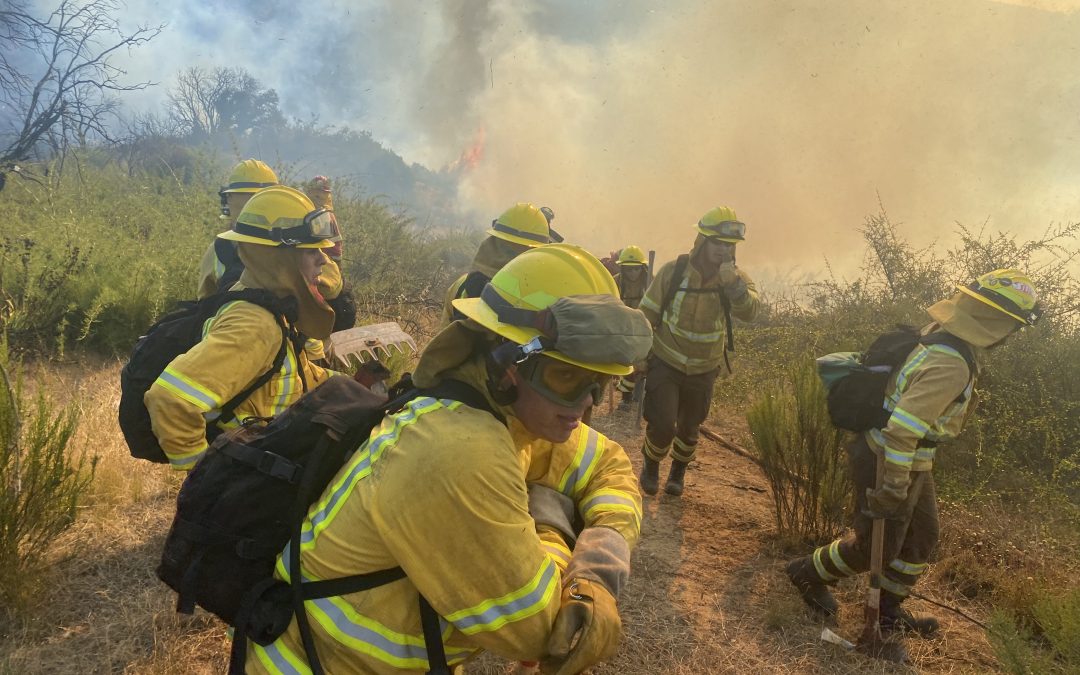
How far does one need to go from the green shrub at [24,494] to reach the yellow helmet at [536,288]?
2.44m

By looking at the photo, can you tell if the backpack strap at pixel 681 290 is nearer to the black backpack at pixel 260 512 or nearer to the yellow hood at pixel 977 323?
the yellow hood at pixel 977 323

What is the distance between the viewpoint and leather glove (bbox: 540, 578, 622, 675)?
1.21 meters

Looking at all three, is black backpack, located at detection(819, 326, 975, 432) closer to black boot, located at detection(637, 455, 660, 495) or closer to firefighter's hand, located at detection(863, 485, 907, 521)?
firefighter's hand, located at detection(863, 485, 907, 521)

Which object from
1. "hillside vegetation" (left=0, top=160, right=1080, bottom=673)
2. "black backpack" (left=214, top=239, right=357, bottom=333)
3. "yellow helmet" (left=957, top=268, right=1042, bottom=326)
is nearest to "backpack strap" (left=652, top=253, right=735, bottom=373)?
"hillside vegetation" (left=0, top=160, right=1080, bottom=673)

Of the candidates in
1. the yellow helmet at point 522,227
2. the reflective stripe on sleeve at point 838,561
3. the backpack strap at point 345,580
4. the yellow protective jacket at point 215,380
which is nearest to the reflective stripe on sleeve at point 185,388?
the yellow protective jacket at point 215,380

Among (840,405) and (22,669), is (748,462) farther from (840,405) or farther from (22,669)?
(22,669)

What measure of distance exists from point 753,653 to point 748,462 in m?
3.22

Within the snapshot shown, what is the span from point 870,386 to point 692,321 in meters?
1.71

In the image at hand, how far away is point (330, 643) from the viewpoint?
1.30 m

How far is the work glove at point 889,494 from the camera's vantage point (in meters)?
2.96

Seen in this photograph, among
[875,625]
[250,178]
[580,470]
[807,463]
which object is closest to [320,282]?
[250,178]

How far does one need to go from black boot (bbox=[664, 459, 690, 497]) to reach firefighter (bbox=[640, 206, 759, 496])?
16 centimetres

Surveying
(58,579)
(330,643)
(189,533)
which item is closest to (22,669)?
(58,579)

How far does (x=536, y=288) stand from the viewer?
1.36 m
